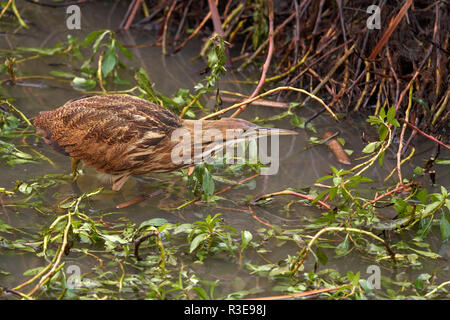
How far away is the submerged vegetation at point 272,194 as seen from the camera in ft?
8.39

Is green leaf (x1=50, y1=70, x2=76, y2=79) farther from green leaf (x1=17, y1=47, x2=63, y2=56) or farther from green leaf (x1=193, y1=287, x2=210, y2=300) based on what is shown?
green leaf (x1=193, y1=287, x2=210, y2=300)

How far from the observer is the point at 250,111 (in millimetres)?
4160

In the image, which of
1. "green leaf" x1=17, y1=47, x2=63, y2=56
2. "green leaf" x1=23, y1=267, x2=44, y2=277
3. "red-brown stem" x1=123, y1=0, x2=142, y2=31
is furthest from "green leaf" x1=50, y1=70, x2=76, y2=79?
"green leaf" x1=23, y1=267, x2=44, y2=277

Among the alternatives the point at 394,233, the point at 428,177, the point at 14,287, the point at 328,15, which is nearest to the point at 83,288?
the point at 14,287

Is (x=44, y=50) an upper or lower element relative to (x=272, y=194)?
upper

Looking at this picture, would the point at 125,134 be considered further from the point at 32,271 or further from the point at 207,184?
the point at 32,271

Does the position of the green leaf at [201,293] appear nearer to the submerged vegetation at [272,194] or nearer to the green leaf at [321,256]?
the submerged vegetation at [272,194]

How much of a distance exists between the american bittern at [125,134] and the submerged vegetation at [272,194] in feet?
0.54

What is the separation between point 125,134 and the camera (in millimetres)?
3180

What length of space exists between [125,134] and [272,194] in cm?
77

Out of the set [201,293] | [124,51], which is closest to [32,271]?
[201,293]

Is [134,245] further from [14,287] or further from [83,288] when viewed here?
[14,287]

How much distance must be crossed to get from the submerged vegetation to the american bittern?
165mm

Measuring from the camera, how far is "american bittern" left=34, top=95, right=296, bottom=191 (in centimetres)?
319
